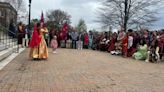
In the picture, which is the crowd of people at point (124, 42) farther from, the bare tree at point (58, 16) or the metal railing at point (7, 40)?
the bare tree at point (58, 16)

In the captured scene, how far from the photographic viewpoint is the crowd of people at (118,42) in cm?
2012

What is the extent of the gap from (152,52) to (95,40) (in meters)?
11.9

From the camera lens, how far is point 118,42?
25.4 m

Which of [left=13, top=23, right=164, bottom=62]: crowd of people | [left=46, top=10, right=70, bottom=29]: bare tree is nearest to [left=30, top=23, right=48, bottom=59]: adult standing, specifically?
[left=13, top=23, right=164, bottom=62]: crowd of people

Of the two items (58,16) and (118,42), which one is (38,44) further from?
(58,16)

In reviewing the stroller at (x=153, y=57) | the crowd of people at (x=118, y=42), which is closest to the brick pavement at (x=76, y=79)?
the stroller at (x=153, y=57)

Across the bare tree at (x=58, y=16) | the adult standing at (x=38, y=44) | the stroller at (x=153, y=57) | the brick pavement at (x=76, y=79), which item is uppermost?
the bare tree at (x=58, y=16)

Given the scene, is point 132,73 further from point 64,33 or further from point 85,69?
point 64,33

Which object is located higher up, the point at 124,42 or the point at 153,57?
the point at 124,42

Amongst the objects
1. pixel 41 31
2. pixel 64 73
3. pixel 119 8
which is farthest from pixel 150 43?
pixel 119 8

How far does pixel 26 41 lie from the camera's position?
30766 mm

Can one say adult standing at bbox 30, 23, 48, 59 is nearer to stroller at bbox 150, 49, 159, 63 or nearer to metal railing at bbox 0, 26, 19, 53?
metal railing at bbox 0, 26, 19, 53

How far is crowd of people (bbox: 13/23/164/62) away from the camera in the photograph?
66.0ft

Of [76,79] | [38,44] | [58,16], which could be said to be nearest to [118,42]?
[38,44]
